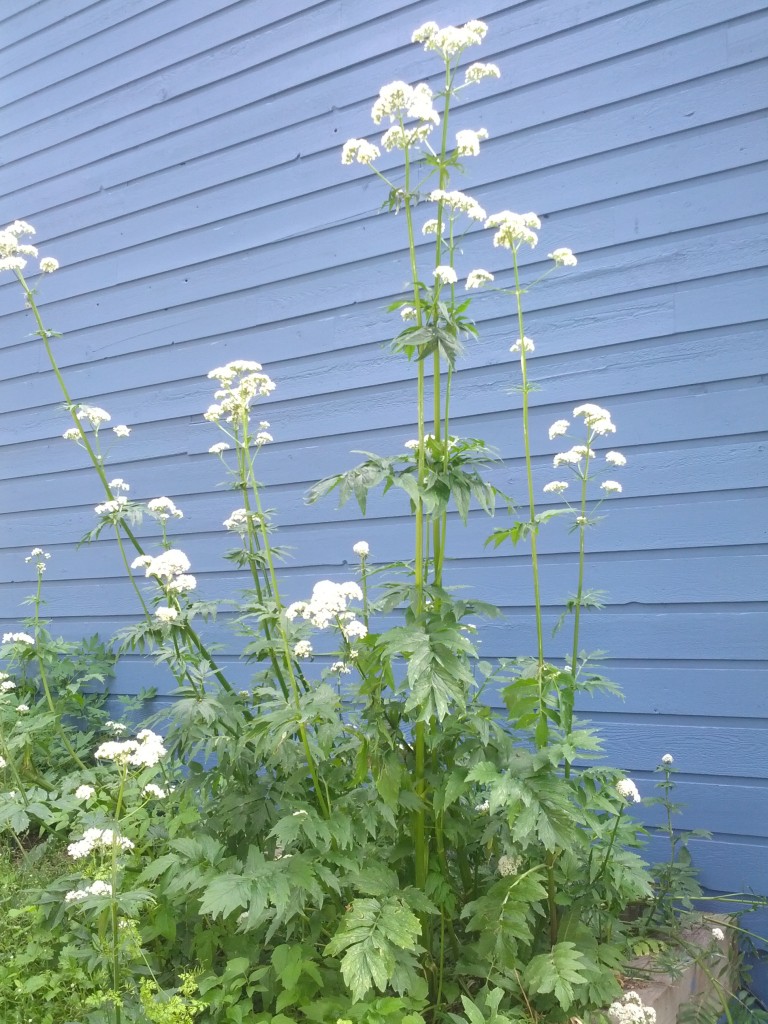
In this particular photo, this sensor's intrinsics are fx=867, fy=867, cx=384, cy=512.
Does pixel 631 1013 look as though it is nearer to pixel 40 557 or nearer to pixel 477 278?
pixel 477 278

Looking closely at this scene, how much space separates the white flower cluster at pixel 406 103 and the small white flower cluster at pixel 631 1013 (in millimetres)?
1861

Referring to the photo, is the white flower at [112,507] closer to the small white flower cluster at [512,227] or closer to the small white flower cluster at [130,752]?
the small white flower cluster at [130,752]

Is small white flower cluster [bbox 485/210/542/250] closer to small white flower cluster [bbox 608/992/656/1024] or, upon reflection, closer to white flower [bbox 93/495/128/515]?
white flower [bbox 93/495/128/515]

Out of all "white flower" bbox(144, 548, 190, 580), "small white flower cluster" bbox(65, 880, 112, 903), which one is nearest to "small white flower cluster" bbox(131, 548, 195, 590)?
"white flower" bbox(144, 548, 190, 580)

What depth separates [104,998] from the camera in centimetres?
173

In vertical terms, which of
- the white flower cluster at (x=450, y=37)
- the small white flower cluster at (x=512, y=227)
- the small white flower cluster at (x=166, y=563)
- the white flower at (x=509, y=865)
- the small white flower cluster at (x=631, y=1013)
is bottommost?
the small white flower cluster at (x=631, y=1013)

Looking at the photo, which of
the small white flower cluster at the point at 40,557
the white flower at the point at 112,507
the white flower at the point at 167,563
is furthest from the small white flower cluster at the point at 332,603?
the small white flower cluster at the point at 40,557

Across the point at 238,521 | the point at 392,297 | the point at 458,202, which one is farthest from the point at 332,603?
the point at 392,297

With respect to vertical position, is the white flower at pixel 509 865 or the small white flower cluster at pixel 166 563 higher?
the small white flower cluster at pixel 166 563

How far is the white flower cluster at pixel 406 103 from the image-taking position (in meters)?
1.70

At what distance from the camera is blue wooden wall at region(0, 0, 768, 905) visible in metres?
2.55

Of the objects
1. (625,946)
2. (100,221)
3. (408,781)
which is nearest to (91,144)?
(100,221)

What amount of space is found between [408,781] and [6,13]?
4420mm

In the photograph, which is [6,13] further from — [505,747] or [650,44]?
[505,747]
